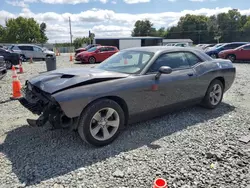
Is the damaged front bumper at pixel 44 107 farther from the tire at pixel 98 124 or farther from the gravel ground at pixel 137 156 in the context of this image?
the gravel ground at pixel 137 156

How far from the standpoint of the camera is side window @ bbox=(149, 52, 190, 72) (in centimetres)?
392

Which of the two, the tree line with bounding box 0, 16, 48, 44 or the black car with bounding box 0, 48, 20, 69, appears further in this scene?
the tree line with bounding box 0, 16, 48, 44

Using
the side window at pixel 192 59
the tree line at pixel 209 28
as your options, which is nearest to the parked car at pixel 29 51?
the side window at pixel 192 59

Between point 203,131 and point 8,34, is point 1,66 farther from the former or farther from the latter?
point 8,34

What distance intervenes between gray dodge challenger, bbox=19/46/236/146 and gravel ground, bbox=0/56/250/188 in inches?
12.7

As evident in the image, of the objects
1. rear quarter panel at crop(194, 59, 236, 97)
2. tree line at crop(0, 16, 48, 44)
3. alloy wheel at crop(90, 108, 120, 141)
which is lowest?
alloy wheel at crop(90, 108, 120, 141)

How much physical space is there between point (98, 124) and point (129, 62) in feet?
4.79

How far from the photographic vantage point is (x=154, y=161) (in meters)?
2.95

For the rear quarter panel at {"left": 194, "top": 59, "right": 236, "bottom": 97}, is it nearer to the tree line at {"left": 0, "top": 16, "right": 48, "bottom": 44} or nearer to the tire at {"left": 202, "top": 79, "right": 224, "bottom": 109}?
the tire at {"left": 202, "top": 79, "right": 224, "bottom": 109}

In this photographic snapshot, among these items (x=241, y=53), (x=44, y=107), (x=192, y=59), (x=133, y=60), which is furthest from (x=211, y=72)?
(x=241, y=53)

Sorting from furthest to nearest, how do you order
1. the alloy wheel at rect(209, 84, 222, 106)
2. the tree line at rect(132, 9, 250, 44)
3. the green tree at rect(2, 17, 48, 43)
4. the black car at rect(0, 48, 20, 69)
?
the green tree at rect(2, 17, 48, 43)
the tree line at rect(132, 9, 250, 44)
the black car at rect(0, 48, 20, 69)
the alloy wheel at rect(209, 84, 222, 106)

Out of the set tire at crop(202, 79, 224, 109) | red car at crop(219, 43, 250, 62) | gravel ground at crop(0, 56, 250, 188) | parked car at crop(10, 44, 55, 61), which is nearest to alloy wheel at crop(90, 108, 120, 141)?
gravel ground at crop(0, 56, 250, 188)

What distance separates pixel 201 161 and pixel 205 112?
208cm

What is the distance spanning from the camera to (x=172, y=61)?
4250mm
